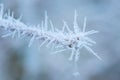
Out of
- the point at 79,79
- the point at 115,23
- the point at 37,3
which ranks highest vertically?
the point at 37,3

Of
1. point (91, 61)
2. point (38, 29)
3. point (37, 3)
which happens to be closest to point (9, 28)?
point (38, 29)

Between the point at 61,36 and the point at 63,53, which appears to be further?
the point at 63,53

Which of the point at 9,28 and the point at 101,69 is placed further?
the point at 101,69

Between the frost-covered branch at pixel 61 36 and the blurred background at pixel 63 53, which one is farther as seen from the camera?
the blurred background at pixel 63 53

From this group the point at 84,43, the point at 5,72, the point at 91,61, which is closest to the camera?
the point at 84,43

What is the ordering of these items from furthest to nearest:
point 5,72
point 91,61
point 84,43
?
point 5,72, point 91,61, point 84,43

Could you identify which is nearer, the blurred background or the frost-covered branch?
the frost-covered branch

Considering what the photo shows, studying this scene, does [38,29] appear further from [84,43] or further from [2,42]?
[2,42]

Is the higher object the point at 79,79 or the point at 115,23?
the point at 115,23
